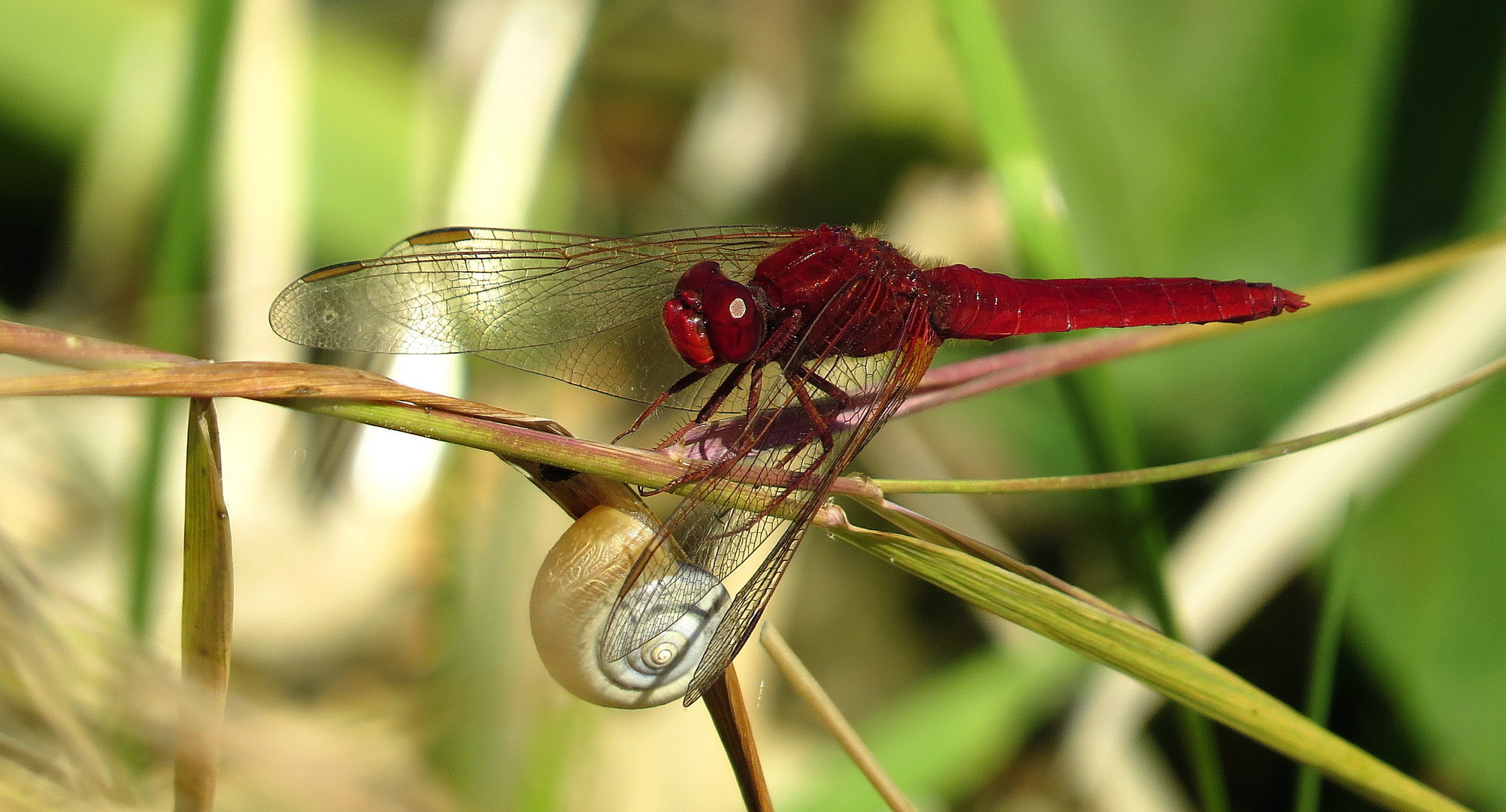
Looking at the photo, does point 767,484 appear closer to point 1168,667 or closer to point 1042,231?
point 1168,667

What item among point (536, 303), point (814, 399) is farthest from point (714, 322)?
point (536, 303)

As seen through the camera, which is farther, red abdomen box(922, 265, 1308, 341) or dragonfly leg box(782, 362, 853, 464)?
red abdomen box(922, 265, 1308, 341)

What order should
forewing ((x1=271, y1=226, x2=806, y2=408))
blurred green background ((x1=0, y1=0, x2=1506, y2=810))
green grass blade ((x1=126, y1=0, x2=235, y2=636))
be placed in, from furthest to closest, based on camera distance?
blurred green background ((x1=0, y1=0, x2=1506, y2=810)) → forewing ((x1=271, y1=226, x2=806, y2=408)) → green grass blade ((x1=126, y1=0, x2=235, y2=636))

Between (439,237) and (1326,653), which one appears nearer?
(1326,653)

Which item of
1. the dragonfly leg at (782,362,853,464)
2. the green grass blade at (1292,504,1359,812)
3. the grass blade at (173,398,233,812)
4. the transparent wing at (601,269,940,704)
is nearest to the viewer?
the grass blade at (173,398,233,812)

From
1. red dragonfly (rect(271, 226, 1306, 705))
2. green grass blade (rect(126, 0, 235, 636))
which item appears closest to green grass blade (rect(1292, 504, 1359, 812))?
red dragonfly (rect(271, 226, 1306, 705))

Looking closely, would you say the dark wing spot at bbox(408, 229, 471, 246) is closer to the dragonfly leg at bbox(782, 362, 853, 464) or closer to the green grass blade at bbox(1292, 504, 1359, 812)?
the dragonfly leg at bbox(782, 362, 853, 464)
